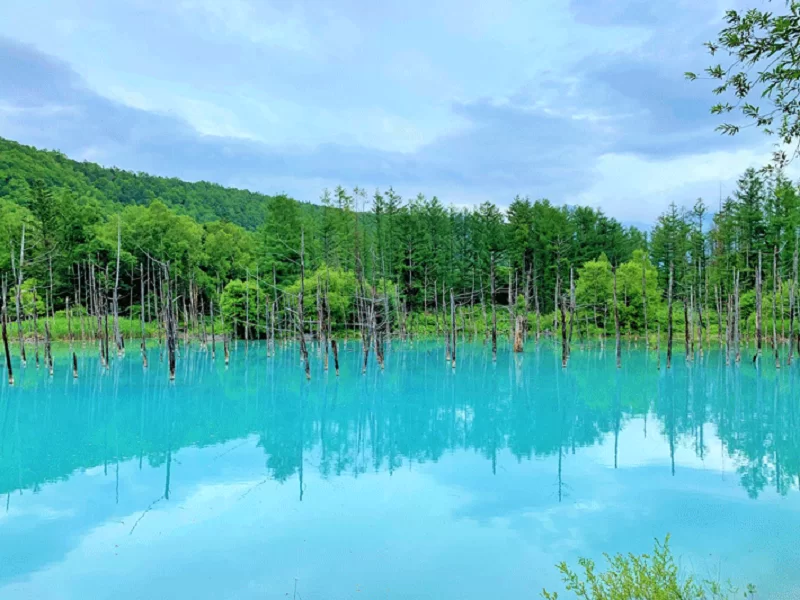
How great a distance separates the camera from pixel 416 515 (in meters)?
9.25

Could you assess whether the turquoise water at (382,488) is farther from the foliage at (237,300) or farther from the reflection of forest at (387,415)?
the foliage at (237,300)

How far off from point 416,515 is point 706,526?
437 cm

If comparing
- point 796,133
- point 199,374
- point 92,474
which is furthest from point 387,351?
point 796,133

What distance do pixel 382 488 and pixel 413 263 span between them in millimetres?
39732

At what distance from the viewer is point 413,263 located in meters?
49.9

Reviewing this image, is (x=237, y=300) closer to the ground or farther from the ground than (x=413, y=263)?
closer to the ground

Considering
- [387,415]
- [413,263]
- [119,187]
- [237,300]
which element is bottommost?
[387,415]

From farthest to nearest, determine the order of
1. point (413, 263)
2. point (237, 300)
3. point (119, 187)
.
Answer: point (119, 187), point (413, 263), point (237, 300)

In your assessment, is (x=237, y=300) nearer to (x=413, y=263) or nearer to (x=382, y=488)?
(x=413, y=263)

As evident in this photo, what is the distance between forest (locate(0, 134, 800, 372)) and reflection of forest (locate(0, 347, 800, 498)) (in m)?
11.4

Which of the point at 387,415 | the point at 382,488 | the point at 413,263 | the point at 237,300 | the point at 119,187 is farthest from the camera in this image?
the point at 119,187

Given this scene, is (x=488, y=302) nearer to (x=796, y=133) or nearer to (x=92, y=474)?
(x=92, y=474)

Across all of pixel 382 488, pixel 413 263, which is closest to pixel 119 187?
pixel 413 263

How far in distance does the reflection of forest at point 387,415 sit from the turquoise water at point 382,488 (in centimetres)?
10
